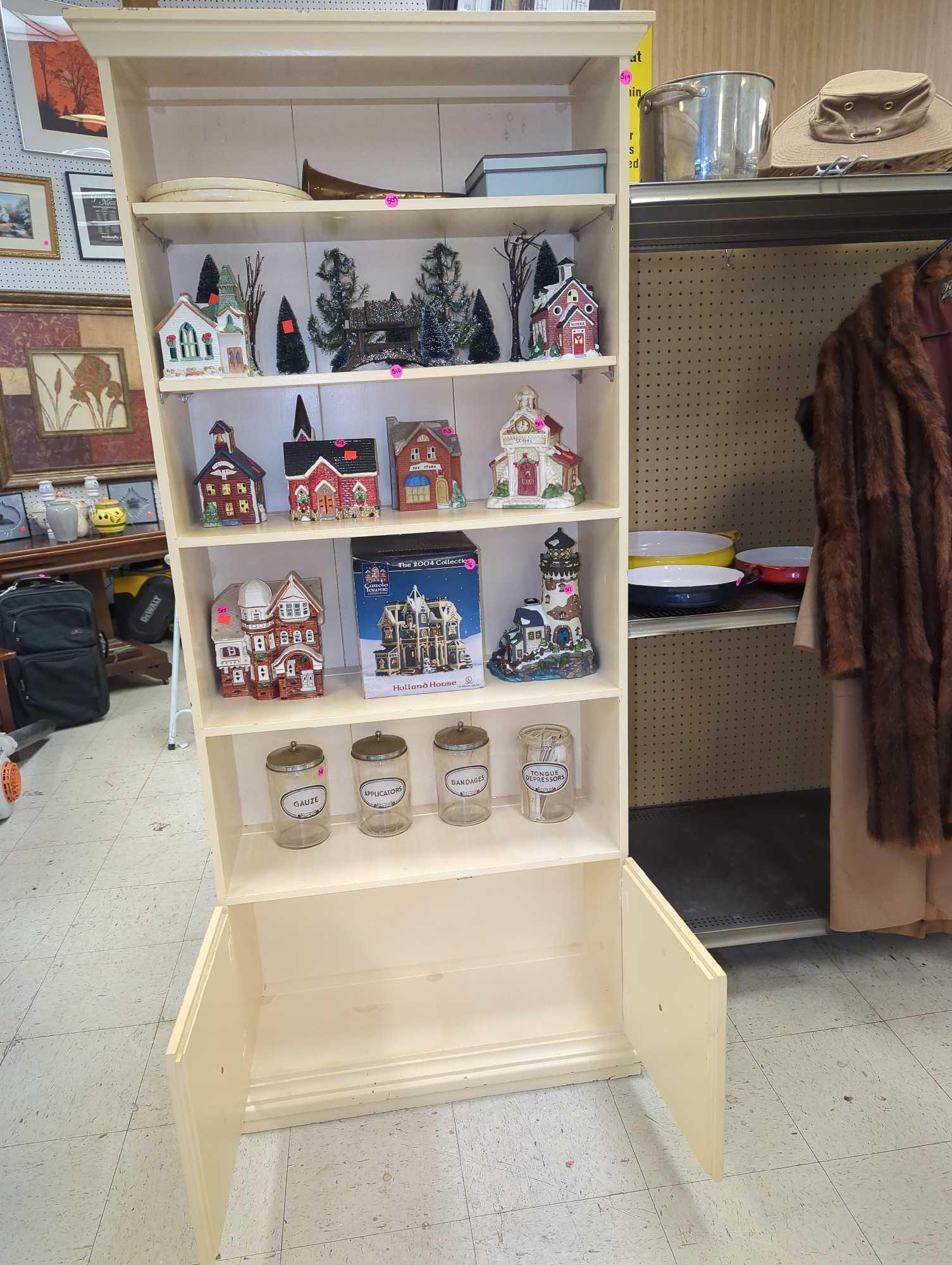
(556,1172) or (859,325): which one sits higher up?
(859,325)

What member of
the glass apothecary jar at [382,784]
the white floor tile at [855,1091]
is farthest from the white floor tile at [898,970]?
the glass apothecary jar at [382,784]

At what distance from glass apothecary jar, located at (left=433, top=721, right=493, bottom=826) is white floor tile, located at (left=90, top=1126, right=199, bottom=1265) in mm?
914

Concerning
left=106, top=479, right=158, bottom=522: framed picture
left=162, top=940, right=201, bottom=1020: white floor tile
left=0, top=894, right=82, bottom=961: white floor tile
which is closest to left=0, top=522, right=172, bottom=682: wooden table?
left=106, top=479, right=158, bottom=522: framed picture

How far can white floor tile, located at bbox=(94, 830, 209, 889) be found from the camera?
2.90 metres

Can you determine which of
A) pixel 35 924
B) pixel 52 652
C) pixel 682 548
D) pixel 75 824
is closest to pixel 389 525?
pixel 682 548

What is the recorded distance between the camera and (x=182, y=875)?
2.91 meters

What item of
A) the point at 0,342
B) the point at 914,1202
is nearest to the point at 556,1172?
the point at 914,1202

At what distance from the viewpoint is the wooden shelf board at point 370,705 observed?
5.74 ft

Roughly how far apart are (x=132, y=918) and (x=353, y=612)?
1.37 metres

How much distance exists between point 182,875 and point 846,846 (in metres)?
2.10

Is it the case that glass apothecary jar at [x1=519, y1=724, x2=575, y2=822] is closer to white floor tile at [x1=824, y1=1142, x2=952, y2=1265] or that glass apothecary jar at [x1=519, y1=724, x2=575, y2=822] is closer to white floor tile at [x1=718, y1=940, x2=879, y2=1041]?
white floor tile at [x1=718, y1=940, x2=879, y2=1041]

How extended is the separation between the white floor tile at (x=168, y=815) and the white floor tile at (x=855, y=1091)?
217 cm

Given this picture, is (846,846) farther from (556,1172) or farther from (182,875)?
(182,875)

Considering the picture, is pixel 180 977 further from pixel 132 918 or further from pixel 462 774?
pixel 462 774
